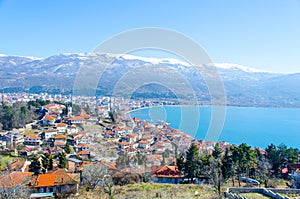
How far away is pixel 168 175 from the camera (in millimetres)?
8648

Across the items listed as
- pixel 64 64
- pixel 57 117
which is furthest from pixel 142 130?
pixel 64 64

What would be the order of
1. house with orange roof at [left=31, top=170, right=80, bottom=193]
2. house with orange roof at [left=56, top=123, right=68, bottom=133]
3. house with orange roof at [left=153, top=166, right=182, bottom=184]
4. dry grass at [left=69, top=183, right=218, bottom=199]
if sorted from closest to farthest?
1. dry grass at [left=69, top=183, right=218, bottom=199]
2. house with orange roof at [left=31, top=170, right=80, bottom=193]
3. house with orange roof at [left=153, top=166, right=182, bottom=184]
4. house with orange roof at [left=56, top=123, right=68, bottom=133]

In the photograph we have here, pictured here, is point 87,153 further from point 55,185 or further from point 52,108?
point 52,108

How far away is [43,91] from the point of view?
176 ft

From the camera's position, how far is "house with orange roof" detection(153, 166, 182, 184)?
8.55 metres

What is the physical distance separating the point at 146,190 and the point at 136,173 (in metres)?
1.93

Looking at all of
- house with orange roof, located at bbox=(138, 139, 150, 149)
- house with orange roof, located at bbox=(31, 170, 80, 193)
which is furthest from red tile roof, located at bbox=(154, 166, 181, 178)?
house with orange roof, located at bbox=(138, 139, 150, 149)

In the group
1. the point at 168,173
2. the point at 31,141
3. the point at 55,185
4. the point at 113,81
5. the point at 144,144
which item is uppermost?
the point at 113,81

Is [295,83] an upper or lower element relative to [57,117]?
upper

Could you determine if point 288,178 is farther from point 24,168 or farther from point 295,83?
point 295,83

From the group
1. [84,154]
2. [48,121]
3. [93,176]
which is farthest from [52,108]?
[93,176]

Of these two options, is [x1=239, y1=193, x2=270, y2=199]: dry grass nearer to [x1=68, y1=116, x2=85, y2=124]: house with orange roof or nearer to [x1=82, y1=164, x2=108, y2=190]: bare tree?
[x1=82, y1=164, x2=108, y2=190]: bare tree

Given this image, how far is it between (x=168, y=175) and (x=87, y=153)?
574 centimetres

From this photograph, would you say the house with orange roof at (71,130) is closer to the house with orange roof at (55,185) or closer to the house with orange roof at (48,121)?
the house with orange roof at (48,121)
